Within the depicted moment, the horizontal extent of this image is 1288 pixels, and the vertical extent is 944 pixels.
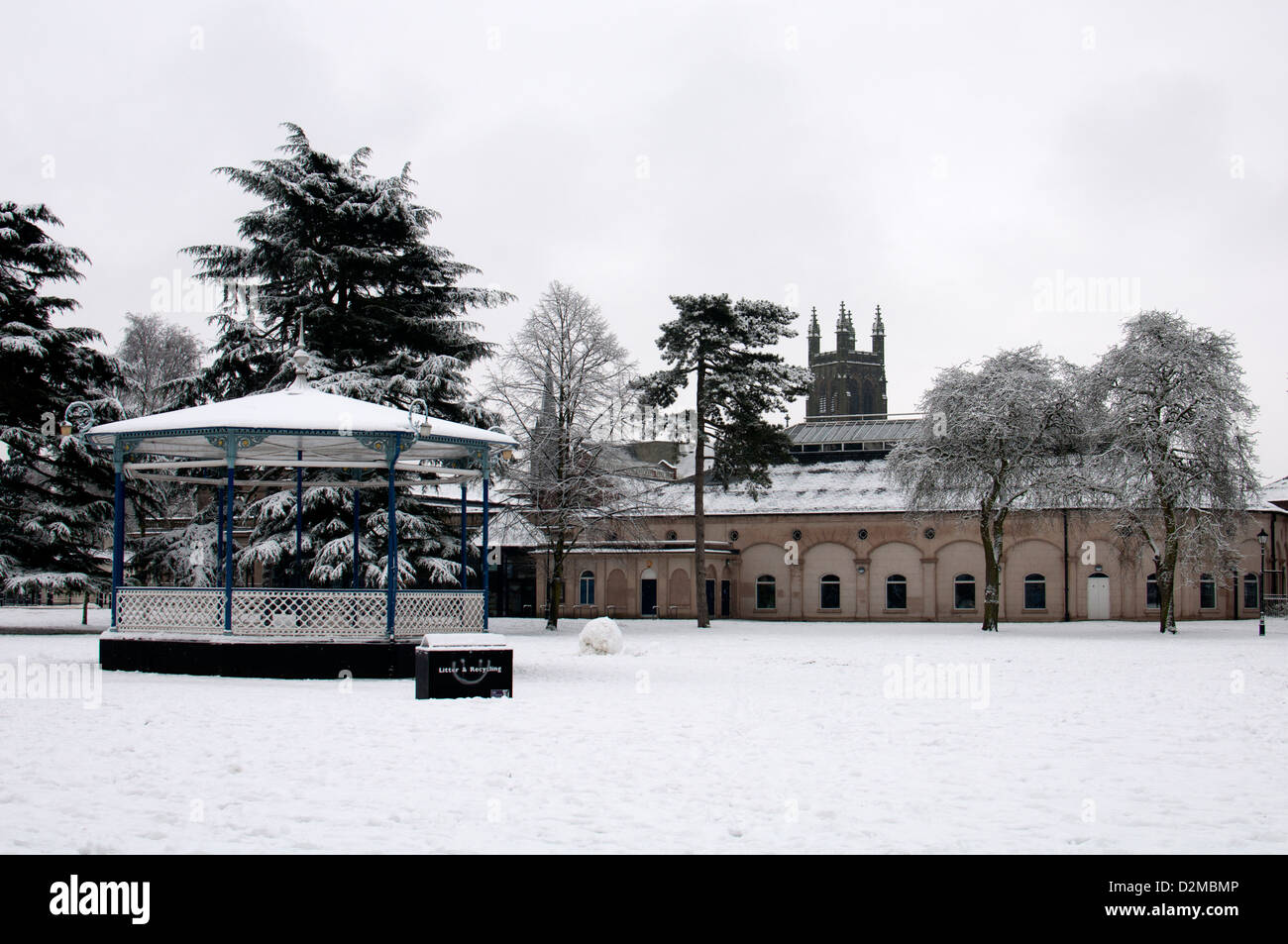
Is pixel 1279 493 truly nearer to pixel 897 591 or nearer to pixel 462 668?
pixel 897 591

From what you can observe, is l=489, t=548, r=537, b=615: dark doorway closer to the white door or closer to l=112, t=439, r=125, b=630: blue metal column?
the white door

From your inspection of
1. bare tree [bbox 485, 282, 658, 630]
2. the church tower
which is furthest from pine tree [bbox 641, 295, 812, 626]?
the church tower

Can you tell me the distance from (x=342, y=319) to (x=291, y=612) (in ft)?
61.1

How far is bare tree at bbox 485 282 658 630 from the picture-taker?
133 feet

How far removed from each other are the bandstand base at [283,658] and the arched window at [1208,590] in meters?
48.3

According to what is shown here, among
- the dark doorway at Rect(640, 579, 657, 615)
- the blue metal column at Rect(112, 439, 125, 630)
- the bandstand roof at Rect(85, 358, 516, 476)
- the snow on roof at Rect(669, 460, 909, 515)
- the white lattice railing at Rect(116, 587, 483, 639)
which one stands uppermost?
the snow on roof at Rect(669, 460, 909, 515)

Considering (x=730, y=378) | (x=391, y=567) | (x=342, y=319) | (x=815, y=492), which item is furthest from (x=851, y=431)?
(x=391, y=567)

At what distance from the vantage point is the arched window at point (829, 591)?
58.6m

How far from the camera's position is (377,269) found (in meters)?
37.8

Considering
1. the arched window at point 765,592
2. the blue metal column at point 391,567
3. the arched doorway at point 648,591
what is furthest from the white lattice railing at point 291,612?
the arched window at point 765,592

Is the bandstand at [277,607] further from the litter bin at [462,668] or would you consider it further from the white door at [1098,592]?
the white door at [1098,592]

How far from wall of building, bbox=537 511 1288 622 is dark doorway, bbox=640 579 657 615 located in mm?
258

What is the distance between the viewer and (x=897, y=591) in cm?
5769

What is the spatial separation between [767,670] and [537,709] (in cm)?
908
